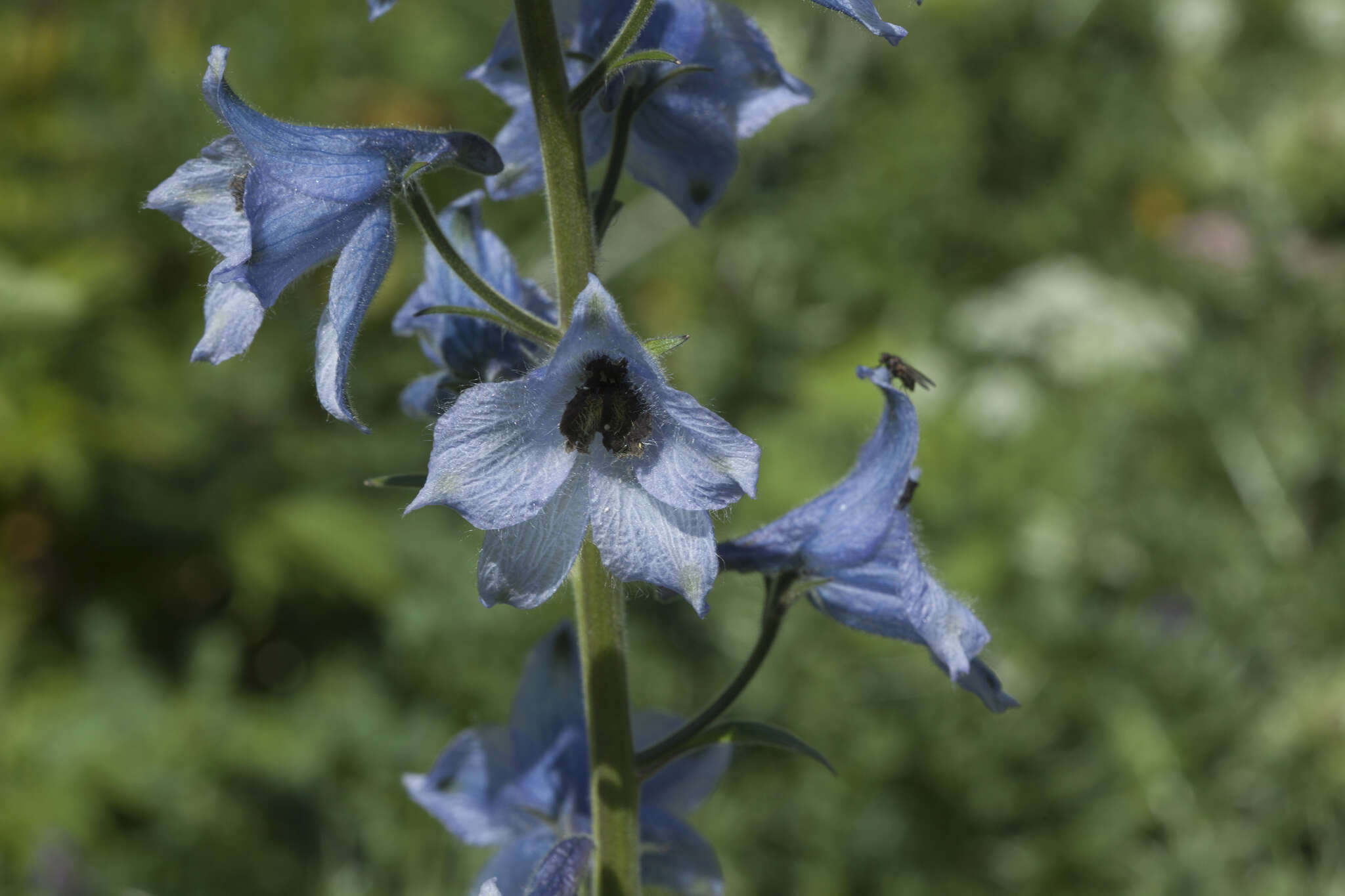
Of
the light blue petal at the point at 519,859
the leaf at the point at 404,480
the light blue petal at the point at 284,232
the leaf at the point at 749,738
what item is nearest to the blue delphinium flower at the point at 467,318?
the leaf at the point at 404,480

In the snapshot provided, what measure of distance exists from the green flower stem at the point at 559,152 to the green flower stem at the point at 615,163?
112 mm

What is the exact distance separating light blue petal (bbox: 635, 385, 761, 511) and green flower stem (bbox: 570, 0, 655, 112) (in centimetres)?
31

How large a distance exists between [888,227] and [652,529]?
15.4 ft

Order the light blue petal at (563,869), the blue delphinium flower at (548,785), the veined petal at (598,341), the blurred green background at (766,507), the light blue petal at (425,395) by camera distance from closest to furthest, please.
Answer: the veined petal at (598,341) → the light blue petal at (563,869) → the light blue petal at (425,395) → the blue delphinium flower at (548,785) → the blurred green background at (766,507)

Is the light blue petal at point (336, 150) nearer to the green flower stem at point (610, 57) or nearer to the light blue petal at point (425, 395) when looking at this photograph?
the green flower stem at point (610, 57)

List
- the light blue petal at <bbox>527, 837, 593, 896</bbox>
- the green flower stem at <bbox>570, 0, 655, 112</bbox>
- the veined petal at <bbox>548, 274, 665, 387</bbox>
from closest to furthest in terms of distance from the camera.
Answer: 1. the veined petal at <bbox>548, 274, 665, 387</bbox>
2. the green flower stem at <bbox>570, 0, 655, 112</bbox>
3. the light blue petal at <bbox>527, 837, 593, 896</bbox>

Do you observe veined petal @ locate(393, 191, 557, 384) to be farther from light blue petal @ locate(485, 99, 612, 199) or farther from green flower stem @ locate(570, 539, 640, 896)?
green flower stem @ locate(570, 539, 640, 896)

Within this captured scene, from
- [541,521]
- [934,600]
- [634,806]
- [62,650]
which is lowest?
[62,650]

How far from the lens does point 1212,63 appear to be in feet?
20.6

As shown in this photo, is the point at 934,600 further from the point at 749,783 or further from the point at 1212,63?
the point at 1212,63

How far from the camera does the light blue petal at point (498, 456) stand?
1.08 m

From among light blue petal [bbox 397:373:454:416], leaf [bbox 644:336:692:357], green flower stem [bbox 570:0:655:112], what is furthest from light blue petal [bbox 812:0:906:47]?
light blue petal [bbox 397:373:454:416]

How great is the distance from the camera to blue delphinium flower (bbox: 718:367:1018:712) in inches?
50.6

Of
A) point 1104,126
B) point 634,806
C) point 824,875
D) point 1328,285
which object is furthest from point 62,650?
point 1104,126
